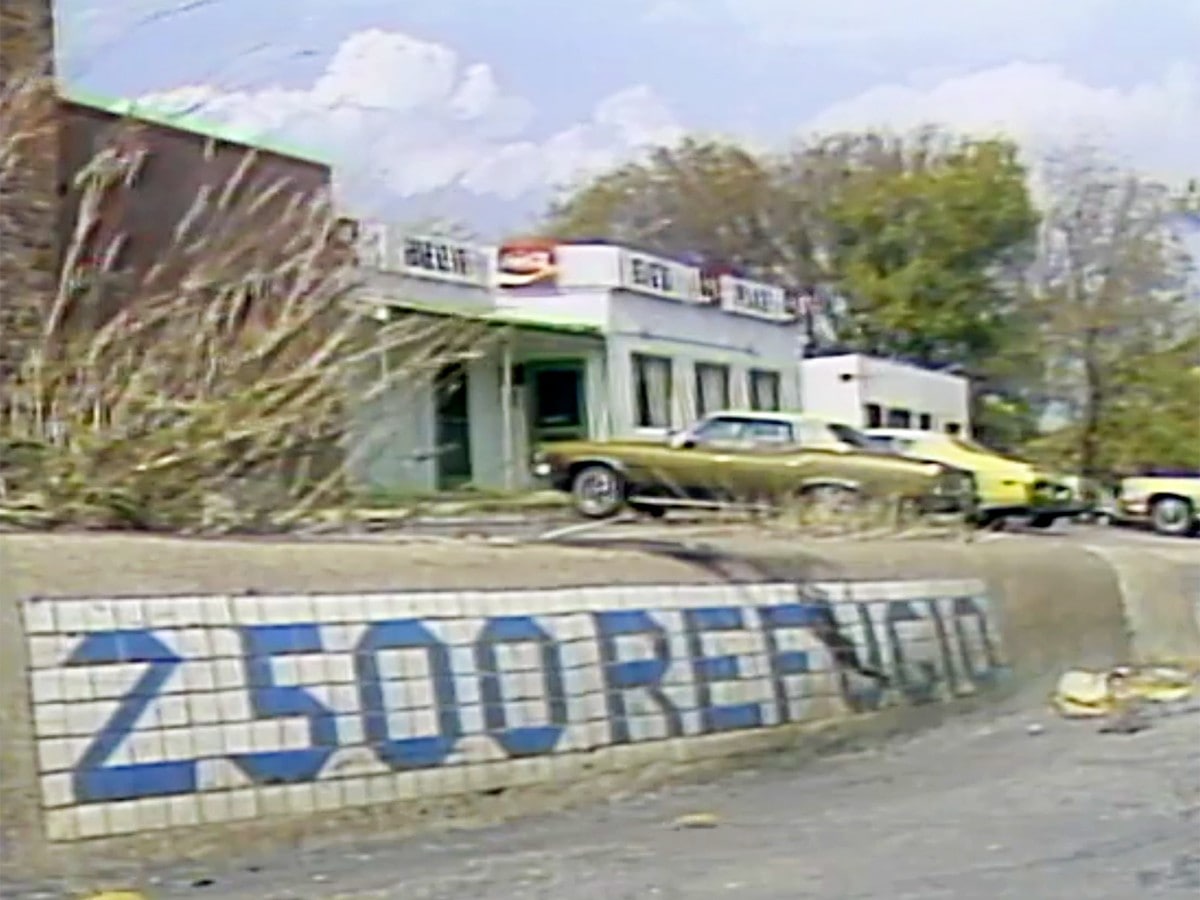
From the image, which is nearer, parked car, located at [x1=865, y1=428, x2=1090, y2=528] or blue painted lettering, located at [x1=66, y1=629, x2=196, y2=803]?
blue painted lettering, located at [x1=66, y1=629, x2=196, y2=803]

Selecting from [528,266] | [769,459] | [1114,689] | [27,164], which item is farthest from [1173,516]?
[27,164]

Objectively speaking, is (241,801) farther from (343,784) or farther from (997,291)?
(997,291)

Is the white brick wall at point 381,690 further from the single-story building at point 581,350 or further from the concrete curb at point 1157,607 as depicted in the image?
the single-story building at point 581,350

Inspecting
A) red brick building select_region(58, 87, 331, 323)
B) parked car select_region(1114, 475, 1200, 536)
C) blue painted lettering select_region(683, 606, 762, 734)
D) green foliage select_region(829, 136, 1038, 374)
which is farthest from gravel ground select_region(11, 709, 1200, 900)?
green foliage select_region(829, 136, 1038, 374)

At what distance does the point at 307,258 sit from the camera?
45.6ft

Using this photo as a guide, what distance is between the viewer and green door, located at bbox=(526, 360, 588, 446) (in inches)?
1446

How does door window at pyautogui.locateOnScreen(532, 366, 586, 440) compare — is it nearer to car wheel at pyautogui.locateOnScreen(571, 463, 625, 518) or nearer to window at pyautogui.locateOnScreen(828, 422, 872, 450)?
window at pyautogui.locateOnScreen(828, 422, 872, 450)

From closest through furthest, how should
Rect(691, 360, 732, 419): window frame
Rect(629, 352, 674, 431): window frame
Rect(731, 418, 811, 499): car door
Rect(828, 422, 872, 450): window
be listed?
1. Rect(731, 418, 811, 499): car door
2. Rect(828, 422, 872, 450): window
3. Rect(629, 352, 674, 431): window frame
4. Rect(691, 360, 732, 419): window frame

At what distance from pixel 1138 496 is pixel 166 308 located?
26523 millimetres

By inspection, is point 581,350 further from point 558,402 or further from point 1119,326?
point 1119,326

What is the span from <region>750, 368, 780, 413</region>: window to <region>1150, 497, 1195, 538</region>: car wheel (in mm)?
8468

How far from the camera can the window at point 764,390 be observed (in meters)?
43.8

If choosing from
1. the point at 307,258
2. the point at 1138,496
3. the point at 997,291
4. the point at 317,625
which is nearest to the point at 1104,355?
the point at 997,291

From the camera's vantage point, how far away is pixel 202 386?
12.6m
